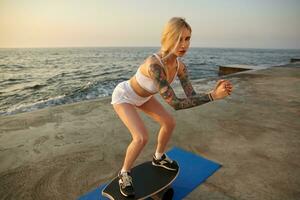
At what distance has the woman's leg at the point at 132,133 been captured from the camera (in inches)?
89.8

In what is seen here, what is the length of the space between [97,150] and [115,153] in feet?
1.17

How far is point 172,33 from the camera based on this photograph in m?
2.15

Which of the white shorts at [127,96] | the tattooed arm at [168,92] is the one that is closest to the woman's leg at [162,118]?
the white shorts at [127,96]

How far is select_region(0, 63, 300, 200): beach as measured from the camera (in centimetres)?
279

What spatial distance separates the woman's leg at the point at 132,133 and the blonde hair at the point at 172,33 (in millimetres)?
775

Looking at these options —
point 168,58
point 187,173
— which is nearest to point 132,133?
point 168,58

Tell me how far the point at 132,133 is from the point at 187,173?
4.23 ft

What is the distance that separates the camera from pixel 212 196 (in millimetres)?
2625

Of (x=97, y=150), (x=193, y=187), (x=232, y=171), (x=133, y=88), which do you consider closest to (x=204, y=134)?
(x=232, y=171)

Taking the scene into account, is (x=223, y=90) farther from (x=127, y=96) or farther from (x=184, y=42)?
(x=127, y=96)

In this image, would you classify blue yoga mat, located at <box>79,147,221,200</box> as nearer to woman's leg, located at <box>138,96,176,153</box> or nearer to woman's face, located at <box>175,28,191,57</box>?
woman's leg, located at <box>138,96,176,153</box>

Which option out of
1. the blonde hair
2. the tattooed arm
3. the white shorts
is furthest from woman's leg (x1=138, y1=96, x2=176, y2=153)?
the blonde hair

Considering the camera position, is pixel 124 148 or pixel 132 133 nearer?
pixel 132 133

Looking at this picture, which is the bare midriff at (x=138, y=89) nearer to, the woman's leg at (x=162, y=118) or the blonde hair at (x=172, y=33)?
the woman's leg at (x=162, y=118)
